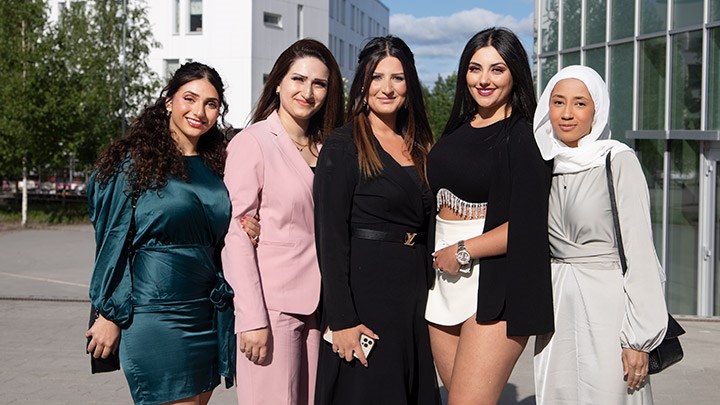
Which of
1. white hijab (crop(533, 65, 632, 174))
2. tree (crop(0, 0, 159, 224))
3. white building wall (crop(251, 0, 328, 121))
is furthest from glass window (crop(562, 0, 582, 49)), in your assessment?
white building wall (crop(251, 0, 328, 121))

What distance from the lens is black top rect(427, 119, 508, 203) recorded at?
3.93 m

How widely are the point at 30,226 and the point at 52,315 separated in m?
18.7

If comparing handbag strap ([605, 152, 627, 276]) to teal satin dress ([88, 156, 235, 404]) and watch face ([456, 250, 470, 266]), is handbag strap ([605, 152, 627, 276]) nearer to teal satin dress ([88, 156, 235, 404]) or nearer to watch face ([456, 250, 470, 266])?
watch face ([456, 250, 470, 266])

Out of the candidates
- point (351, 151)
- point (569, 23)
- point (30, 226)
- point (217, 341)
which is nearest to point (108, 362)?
point (217, 341)

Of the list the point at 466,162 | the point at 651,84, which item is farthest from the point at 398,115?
the point at 651,84

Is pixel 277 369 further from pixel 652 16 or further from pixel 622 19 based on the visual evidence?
pixel 622 19

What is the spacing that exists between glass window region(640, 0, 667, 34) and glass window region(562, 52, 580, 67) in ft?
7.17

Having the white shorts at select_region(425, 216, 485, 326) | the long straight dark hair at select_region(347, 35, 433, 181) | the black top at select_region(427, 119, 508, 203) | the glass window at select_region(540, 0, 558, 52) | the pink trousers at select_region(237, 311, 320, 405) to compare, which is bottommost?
the pink trousers at select_region(237, 311, 320, 405)

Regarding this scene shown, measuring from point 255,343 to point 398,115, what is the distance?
49.7 inches

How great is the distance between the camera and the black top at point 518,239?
377 centimetres

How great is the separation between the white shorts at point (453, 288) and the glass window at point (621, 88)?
12482mm

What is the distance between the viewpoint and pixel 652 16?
591 inches

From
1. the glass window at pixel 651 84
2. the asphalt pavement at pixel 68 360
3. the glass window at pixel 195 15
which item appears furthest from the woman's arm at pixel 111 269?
the glass window at pixel 195 15

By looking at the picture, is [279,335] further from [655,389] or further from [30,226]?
[30,226]
